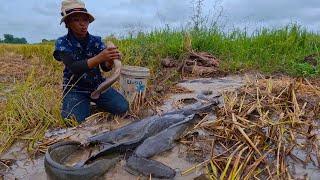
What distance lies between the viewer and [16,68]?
26.4 ft

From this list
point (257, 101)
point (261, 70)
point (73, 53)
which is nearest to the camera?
point (257, 101)

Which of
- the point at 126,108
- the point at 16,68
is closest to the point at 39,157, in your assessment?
the point at 126,108

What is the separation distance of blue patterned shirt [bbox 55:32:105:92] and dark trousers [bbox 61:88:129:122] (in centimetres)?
8

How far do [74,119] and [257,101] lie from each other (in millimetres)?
1518

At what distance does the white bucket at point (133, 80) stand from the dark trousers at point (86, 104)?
10 centimetres

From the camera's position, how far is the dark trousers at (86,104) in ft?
12.2

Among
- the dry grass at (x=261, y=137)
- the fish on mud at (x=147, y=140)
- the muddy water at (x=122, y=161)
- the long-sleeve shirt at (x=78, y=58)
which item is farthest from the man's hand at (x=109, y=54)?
the dry grass at (x=261, y=137)

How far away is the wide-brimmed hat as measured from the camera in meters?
3.83

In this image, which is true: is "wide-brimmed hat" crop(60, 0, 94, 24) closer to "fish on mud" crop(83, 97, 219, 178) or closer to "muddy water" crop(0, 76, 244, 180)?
"muddy water" crop(0, 76, 244, 180)

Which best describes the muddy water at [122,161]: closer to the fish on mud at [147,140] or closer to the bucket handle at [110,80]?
the fish on mud at [147,140]

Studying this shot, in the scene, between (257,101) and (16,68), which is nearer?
(257,101)

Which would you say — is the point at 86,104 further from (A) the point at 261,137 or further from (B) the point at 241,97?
Result: (A) the point at 261,137

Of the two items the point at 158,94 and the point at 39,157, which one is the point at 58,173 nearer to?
the point at 39,157

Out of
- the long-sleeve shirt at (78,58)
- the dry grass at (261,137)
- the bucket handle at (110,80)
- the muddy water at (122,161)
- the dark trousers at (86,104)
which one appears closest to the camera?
the dry grass at (261,137)
